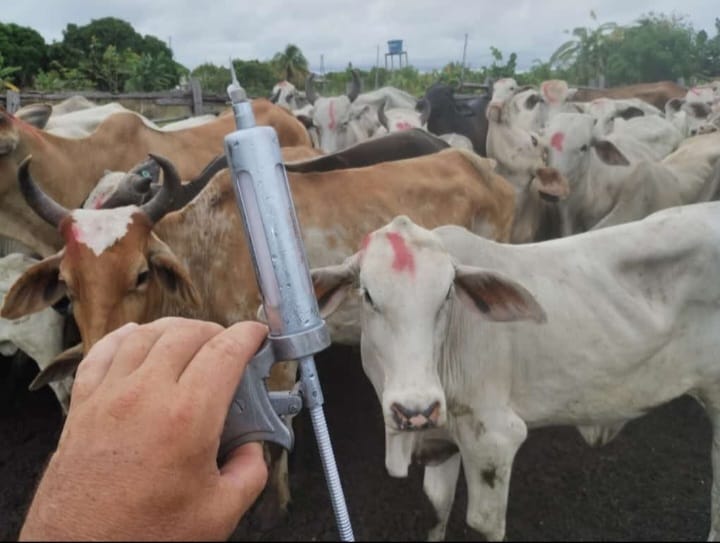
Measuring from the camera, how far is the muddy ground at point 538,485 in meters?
2.62

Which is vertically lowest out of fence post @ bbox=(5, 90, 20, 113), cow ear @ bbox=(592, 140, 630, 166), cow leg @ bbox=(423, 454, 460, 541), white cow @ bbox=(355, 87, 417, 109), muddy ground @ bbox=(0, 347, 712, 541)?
muddy ground @ bbox=(0, 347, 712, 541)

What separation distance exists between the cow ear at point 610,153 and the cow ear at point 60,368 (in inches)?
141

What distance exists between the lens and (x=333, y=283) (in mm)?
2029

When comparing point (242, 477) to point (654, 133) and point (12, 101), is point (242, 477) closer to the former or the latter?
point (654, 133)

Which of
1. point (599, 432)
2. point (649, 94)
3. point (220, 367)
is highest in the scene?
point (220, 367)

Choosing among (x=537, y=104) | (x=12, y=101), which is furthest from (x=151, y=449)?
(x=537, y=104)

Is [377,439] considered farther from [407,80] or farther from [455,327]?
[407,80]

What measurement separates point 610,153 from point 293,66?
10.1 meters

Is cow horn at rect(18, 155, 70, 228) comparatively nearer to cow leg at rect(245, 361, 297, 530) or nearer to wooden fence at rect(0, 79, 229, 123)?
cow leg at rect(245, 361, 297, 530)

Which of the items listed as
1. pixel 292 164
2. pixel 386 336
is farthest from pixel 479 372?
pixel 292 164

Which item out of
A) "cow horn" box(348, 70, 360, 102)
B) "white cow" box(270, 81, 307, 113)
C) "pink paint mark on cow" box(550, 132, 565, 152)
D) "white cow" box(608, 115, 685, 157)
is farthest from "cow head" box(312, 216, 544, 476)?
"white cow" box(270, 81, 307, 113)

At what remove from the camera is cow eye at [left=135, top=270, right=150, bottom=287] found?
2329mm

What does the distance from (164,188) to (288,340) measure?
69.1 inches

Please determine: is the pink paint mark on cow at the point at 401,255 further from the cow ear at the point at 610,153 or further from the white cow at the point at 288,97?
the white cow at the point at 288,97
